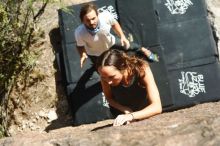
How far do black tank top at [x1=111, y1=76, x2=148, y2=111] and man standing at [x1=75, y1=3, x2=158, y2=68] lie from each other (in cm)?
112

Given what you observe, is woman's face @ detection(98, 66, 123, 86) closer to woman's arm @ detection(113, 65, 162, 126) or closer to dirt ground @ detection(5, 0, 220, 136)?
woman's arm @ detection(113, 65, 162, 126)

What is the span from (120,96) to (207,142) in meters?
0.97

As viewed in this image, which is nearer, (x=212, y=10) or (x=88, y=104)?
(x=88, y=104)

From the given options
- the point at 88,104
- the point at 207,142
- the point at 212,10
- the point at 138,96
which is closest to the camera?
the point at 207,142

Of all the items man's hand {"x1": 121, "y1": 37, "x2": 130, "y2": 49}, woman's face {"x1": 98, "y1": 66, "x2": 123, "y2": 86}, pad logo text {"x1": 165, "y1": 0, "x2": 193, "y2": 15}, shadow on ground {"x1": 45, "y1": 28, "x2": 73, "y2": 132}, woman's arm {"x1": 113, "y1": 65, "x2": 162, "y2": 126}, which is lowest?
shadow on ground {"x1": 45, "y1": 28, "x2": 73, "y2": 132}

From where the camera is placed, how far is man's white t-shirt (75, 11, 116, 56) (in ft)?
14.7

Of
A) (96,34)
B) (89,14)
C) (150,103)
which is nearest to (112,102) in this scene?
(150,103)

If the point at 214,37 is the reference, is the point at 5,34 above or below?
above

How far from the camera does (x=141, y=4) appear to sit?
17.1 ft

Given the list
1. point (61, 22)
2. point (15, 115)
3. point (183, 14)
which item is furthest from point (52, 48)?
point (183, 14)

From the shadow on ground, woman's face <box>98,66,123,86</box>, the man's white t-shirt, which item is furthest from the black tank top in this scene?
the shadow on ground

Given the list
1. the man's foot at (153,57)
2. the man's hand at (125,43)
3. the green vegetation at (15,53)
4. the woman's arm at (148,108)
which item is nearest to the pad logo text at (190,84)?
the man's foot at (153,57)

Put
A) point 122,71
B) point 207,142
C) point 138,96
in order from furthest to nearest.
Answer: point 138,96
point 122,71
point 207,142

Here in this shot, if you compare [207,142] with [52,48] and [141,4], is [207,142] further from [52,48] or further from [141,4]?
[52,48]
